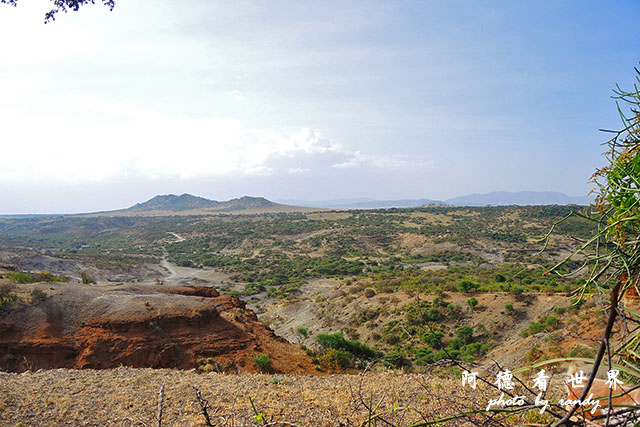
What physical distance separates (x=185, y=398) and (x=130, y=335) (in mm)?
7628

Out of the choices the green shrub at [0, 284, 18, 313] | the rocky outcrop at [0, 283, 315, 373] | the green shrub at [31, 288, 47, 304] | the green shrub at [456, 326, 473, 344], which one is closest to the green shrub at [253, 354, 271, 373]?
the rocky outcrop at [0, 283, 315, 373]

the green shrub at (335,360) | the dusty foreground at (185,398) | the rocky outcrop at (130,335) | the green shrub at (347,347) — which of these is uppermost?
the dusty foreground at (185,398)

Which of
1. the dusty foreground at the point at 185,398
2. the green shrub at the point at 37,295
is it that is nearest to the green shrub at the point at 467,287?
the dusty foreground at the point at 185,398

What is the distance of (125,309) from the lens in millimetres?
14102

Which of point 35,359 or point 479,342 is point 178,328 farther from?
point 479,342

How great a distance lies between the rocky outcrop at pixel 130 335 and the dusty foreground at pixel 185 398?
3050 millimetres

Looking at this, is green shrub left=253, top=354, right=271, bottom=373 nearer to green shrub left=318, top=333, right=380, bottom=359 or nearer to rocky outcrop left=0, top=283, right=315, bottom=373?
rocky outcrop left=0, top=283, right=315, bottom=373

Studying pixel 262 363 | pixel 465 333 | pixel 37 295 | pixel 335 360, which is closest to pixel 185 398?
pixel 262 363

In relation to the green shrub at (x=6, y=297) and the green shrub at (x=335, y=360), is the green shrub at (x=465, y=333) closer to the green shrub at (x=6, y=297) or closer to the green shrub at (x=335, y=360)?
the green shrub at (x=335, y=360)

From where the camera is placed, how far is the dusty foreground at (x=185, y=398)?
5.95 meters

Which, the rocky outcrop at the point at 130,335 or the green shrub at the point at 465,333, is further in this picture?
the green shrub at the point at 465,333

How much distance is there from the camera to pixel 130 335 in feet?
43.2

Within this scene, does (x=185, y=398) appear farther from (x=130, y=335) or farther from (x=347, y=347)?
(x=347, y=347)

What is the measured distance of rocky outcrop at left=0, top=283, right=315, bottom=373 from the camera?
12133 millimetres
